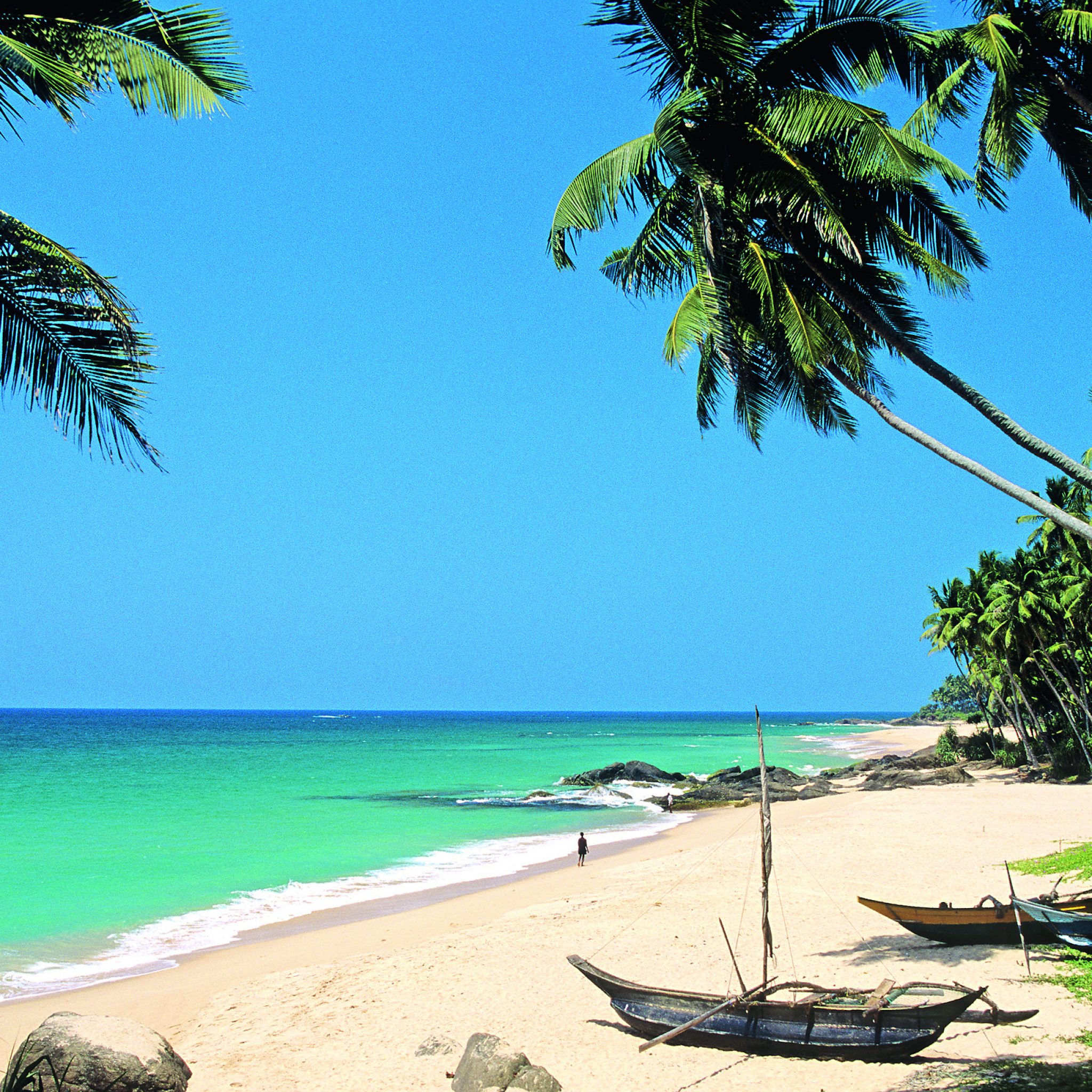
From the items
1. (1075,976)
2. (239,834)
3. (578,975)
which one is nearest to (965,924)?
(1075,976)

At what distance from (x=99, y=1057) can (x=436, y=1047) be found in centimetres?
334

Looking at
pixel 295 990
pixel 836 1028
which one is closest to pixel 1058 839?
pixel 836 1028

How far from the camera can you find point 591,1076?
27.9 feet

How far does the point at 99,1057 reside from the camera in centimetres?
803

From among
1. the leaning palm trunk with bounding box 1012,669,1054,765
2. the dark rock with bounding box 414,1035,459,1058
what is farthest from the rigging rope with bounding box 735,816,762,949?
the leaning palm trunk with bounding box 1012,669,1054,765

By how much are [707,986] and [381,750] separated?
67668 mm

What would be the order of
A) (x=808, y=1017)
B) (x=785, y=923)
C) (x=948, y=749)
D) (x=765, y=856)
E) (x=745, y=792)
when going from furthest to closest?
(x=948, y=749)
(x=745, y=792)
(x=785, y=923)
(x=765, y=856)
(x=808, y=1017)

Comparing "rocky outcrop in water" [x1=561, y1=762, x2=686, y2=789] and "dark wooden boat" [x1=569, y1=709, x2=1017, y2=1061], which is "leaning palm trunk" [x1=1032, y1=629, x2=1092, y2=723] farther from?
"dark wooden boat" [x1=569, y1=709, x2=1017, y2=1061]

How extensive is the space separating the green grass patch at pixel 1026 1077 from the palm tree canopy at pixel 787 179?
21.2ft

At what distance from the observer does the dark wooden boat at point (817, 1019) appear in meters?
8.01

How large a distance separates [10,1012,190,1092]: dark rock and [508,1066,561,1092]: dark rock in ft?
11.0

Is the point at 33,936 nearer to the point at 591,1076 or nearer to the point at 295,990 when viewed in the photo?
the point at 295,990

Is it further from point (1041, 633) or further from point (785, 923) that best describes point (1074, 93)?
point (1041, 633)

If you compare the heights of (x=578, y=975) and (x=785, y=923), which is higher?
(x=785, y=923)
